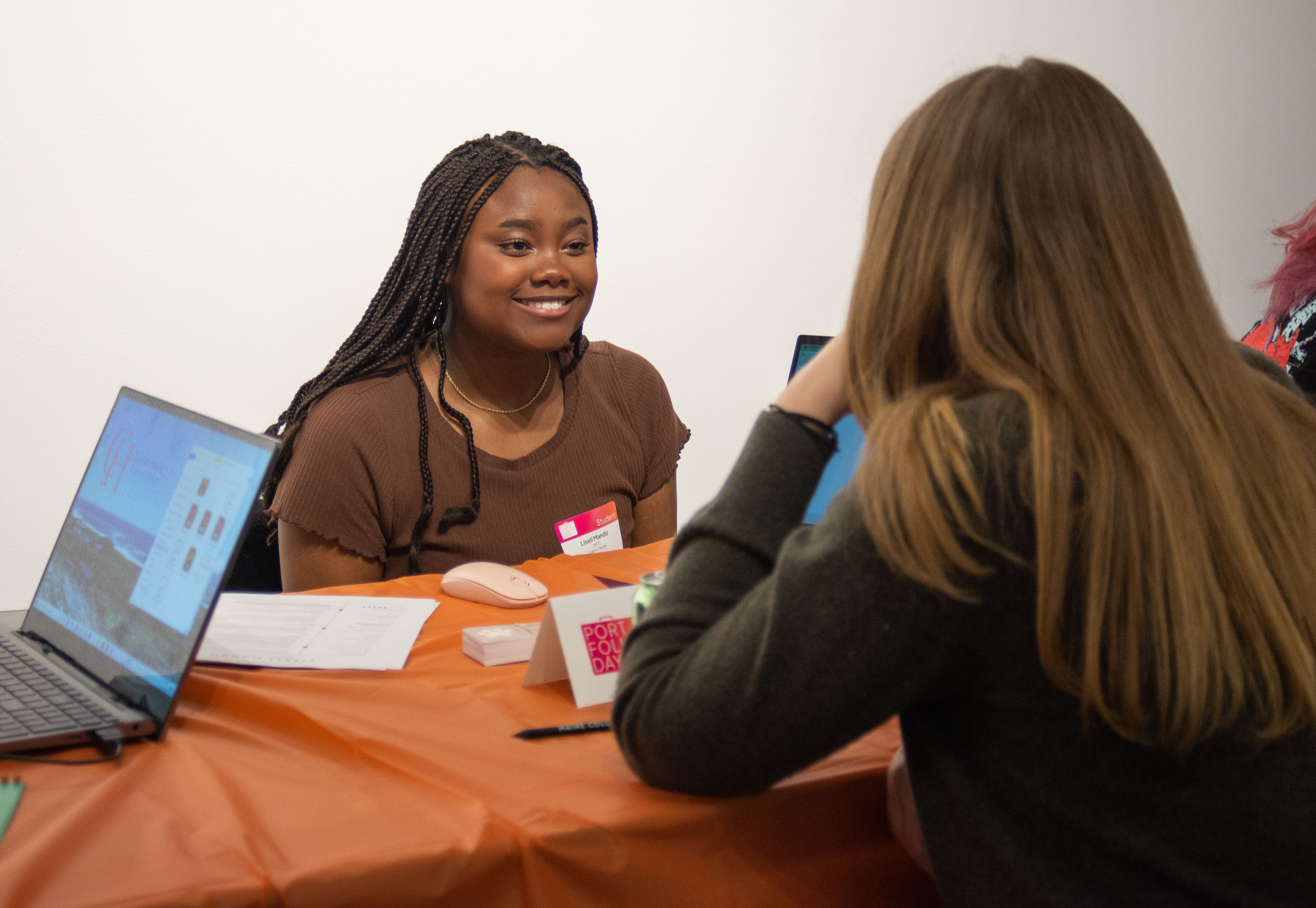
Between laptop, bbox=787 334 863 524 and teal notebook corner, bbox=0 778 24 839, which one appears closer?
teal notebook corner, bbox=0 778 24 839

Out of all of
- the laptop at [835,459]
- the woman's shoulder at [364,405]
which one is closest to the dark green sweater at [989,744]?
the laptop at [835,459]

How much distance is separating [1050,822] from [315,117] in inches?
101

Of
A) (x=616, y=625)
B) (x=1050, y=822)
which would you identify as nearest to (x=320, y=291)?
(x=616, y=625)

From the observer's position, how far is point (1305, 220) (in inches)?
91.7

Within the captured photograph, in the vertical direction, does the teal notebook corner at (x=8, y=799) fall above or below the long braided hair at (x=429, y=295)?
below

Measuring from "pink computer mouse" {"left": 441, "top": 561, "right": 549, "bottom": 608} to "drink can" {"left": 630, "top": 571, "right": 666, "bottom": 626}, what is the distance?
37cm

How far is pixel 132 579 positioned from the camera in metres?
1.00

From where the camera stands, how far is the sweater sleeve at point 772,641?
0.67 m

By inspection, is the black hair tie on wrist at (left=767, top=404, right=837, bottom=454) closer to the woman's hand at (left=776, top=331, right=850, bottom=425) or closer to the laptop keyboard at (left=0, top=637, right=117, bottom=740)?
the woman's hand at (left=776, top=331, right=850, bottom=425)

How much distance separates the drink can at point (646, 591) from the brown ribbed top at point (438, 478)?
82 centimetres

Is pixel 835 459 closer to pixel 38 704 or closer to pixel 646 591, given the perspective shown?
pixel 646 591

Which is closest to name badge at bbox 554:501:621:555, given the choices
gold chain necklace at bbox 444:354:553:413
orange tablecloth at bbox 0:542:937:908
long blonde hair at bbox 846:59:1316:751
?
gold chain necklace at bbox 444:354:553:413

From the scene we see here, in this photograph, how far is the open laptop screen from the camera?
0.90 m

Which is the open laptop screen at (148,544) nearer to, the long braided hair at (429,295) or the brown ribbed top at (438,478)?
the brown ribbed top at (438,478)
